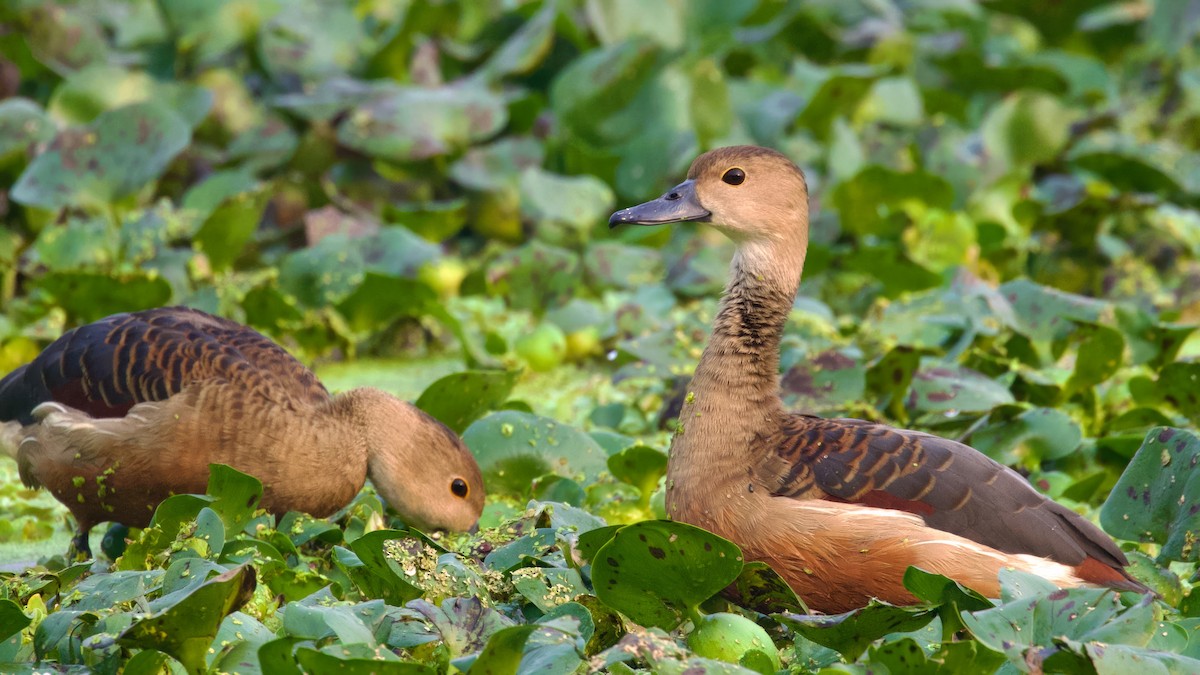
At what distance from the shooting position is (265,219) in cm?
790

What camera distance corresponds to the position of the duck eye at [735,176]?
181 inches

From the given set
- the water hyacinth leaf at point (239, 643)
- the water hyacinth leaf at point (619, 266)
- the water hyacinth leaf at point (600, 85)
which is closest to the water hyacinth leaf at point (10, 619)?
the water hyacinth leaf at point (239, 643)

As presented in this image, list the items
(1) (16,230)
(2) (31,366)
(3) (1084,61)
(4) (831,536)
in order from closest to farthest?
(4) (831,536), (2) (31,366), (1) (16,230), (3) (1084,61)

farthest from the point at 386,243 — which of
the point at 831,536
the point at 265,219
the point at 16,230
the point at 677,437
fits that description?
the point at 831,536

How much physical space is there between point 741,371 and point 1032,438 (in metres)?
1.38

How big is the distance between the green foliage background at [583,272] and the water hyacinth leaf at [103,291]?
17 mm

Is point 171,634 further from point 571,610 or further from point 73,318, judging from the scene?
point 73,318

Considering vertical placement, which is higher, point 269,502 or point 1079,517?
point 1079,517

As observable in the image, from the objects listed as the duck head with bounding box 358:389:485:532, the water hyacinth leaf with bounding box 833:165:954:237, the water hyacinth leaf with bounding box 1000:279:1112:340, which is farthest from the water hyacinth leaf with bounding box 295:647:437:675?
the water hyacinth leaf with bounding box 833:165:954:237

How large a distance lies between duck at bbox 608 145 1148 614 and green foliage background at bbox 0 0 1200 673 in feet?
0.87

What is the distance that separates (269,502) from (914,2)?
24.4ft

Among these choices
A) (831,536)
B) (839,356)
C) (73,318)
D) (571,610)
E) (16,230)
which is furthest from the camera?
(16,230)

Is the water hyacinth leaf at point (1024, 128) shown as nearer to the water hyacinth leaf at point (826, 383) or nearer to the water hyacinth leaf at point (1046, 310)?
the water hyacinth leaf at point (1046, 310)

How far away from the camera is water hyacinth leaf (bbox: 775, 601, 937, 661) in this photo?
3.48 m
